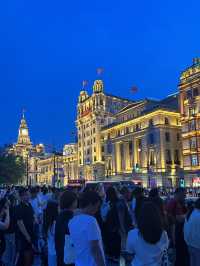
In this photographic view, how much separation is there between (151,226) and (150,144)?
77.6m

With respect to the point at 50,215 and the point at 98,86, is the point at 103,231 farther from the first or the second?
the point at 98,86

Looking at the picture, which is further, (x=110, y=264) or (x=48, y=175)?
(x=48, y=175)

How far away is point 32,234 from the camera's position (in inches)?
385

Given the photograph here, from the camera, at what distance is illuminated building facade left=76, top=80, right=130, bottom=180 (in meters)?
108

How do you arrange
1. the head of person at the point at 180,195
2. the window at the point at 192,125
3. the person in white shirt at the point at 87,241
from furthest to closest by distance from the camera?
the window at the point at 192,125
the head of person at the point at 180,195
the person in white shirt at the point at 87,241

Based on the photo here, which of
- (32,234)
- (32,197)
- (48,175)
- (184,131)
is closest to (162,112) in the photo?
(184,131)

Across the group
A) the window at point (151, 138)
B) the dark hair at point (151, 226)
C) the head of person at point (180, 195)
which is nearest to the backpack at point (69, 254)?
the dark hair at point (151, 226)

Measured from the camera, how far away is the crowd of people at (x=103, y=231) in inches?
195

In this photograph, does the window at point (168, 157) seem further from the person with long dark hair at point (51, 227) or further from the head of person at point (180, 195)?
the person with long dark hair at point (51, 227)

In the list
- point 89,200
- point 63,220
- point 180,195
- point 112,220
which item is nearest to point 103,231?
point 112,220

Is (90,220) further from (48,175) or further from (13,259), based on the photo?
(48,175)

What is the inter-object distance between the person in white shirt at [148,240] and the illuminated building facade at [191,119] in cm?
6267

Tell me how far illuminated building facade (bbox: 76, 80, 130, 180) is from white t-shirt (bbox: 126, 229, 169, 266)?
9894 centimetres

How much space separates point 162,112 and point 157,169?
35.8 ft
